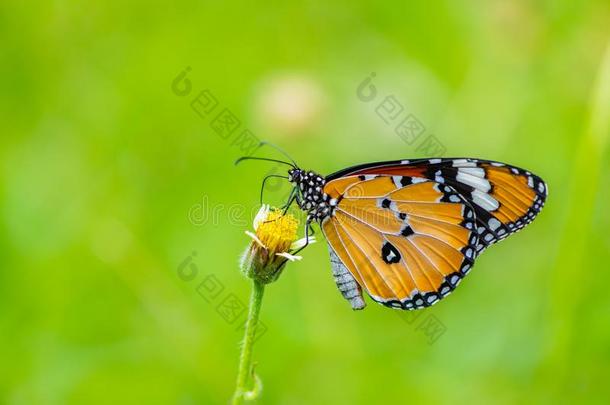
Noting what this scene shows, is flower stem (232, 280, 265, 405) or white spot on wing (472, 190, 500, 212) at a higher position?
flower stem (232, 280, 265, 405)

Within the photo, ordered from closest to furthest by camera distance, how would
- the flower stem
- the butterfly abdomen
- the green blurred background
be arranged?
the flower stem
the butterfly abdomen
the green blurred background

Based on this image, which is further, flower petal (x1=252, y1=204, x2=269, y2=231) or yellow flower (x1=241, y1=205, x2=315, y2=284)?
flower petal (x1=252, y1=204, x2=269, y2=231)

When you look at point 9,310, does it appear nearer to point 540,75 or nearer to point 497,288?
point 497,288

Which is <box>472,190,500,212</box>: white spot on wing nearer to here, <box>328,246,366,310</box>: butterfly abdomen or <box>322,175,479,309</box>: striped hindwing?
<box>322,175,479,309</box>: striped hindwing

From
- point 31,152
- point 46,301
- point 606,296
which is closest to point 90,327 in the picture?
point 46,301

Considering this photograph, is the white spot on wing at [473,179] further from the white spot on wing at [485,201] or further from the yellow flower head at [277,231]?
the yellow flower head at [277,231]

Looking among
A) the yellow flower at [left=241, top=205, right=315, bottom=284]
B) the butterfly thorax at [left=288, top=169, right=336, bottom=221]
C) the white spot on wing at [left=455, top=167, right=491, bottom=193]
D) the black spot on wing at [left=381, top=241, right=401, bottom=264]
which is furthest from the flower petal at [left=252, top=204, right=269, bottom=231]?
the white spot on wing at [left=455, top=167, right=491, bottom=193]

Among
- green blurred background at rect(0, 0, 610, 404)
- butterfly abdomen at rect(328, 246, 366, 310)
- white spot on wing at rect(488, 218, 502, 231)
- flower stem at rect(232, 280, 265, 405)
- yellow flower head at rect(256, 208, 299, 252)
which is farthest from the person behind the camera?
green blurred background at rect(0, 0, 610, 404)
